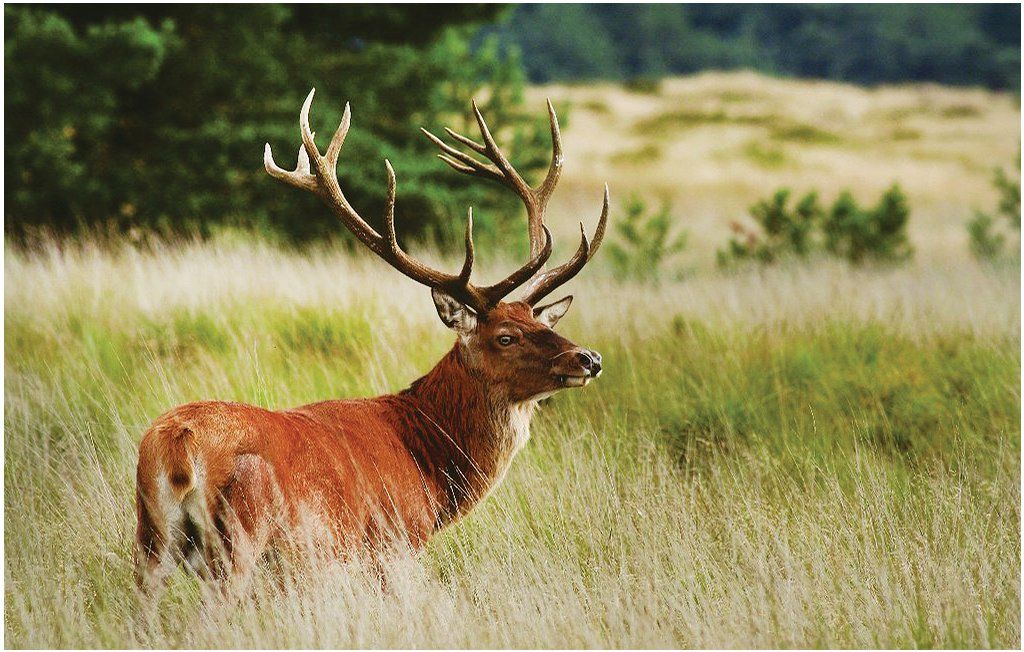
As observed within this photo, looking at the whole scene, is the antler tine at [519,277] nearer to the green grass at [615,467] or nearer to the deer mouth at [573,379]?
the deer mouth at [573,379]

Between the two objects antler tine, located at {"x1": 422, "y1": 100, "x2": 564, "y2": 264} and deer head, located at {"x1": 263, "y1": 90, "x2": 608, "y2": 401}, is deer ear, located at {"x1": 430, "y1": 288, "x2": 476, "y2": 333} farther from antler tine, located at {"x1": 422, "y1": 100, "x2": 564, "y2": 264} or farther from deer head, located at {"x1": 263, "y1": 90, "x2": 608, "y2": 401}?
antler tine, located at {"x1": 422, "y1": 100, "x2": 564, "y2": 264}

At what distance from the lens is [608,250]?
12516 mm

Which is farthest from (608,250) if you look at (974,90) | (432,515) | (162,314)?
(974,90)

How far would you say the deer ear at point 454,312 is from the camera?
13.1 ft

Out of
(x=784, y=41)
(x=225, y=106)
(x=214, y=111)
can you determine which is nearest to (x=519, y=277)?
(x=214, y=111)

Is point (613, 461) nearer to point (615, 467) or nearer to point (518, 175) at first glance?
point (615, 467)

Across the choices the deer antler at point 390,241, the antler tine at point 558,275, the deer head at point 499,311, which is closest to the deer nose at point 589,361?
the deer head at point 499,311

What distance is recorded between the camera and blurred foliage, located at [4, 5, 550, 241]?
953 centimetres

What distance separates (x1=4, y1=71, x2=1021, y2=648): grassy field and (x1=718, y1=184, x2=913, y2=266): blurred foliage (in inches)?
157

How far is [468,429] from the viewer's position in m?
4.04

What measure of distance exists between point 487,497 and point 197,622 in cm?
122

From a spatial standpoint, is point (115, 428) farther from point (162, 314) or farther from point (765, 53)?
point (765, 53)

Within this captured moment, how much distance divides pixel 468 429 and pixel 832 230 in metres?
9.72

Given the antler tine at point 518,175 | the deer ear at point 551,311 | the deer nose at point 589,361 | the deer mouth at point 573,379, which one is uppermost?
the antler tine at point 518,175
